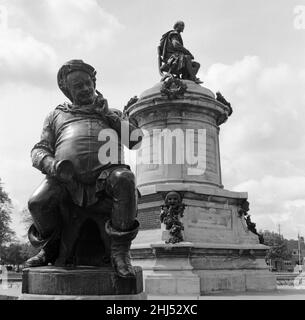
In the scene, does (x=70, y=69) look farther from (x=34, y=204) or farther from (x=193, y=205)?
(x=193, y=205)

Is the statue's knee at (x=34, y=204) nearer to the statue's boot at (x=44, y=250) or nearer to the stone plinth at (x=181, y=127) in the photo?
the statue's boot at (x=44, y=250)

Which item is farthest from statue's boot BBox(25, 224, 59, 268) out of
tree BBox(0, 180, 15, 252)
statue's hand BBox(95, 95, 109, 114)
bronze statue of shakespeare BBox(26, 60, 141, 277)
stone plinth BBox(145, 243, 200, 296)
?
tree BBox(0, 180, 15, 252)

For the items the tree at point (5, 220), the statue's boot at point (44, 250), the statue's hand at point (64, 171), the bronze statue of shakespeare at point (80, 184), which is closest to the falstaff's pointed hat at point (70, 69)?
the bronze statue of shakespeare at point (80, 184)

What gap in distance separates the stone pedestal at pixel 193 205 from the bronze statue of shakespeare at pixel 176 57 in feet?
2.81

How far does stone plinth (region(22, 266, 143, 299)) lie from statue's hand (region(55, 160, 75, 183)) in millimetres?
928

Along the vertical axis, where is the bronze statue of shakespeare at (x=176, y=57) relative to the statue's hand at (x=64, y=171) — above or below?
above

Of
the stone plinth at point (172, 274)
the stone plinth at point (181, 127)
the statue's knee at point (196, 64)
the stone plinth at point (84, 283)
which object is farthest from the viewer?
the statue's knee at point (196, 64)

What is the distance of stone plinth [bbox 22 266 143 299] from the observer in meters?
4.79

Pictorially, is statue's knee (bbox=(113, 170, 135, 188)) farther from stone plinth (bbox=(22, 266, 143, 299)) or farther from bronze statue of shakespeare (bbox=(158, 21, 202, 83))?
bronze statue of shakespeare (bbox=(158, 21, 202, 83))

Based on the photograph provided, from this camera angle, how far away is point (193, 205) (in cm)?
1529

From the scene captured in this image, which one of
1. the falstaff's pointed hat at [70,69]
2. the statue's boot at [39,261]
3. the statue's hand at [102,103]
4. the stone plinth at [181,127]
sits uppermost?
the stone plinth at [181,127]

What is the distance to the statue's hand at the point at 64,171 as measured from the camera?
493 cm

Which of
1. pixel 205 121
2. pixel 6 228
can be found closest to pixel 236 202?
pixel 205 121
